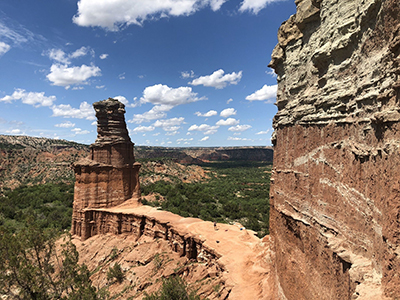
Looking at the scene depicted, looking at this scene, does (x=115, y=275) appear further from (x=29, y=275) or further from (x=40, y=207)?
(x=40, y=207)

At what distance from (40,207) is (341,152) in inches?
2005

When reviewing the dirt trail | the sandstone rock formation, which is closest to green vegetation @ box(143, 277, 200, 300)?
the sandstone rock formation

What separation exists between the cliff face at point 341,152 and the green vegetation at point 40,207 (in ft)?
116

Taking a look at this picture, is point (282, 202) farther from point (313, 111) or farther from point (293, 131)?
point (313, 111)

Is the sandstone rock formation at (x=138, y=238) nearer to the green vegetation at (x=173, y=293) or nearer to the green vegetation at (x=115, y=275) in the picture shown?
the green vegetation at (x=115, y=275)

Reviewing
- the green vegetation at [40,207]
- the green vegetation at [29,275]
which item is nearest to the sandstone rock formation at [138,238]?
the green vegetation at [29,275]

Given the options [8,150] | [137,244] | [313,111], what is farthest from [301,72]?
[8,150]

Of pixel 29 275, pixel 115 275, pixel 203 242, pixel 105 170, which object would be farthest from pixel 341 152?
pixel 105 170

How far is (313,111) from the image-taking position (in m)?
7.81

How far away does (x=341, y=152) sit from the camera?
6402mm

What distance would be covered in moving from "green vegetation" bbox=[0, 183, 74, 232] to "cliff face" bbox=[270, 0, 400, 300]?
116ft

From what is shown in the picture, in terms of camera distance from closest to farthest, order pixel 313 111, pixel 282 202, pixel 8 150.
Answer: pixel 313 111 < pixel 282 202 < pixel 8 150

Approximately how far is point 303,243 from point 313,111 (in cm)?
459

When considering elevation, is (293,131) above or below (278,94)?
below
